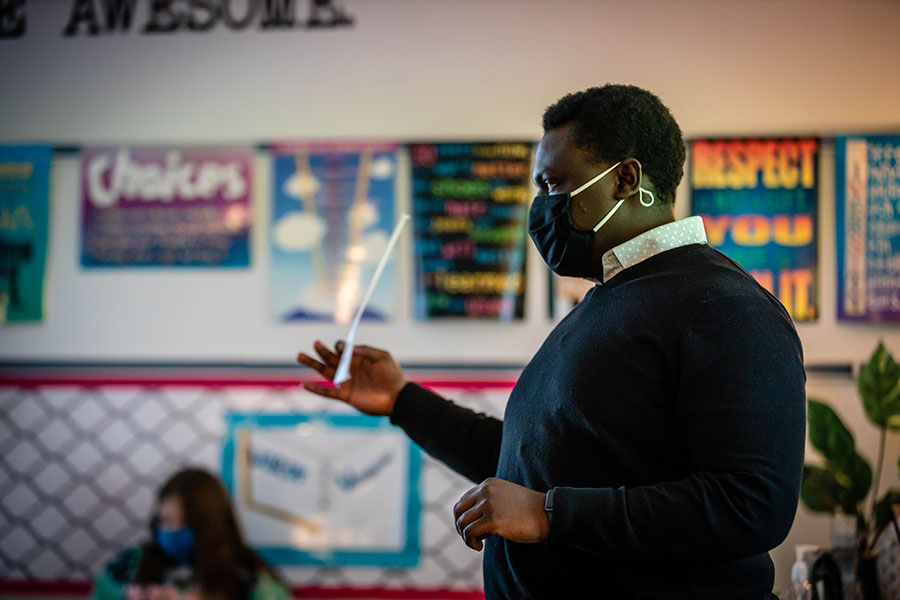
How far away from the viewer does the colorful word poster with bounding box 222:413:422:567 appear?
284 cm

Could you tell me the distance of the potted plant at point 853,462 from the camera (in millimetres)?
2258

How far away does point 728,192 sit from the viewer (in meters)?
2.77

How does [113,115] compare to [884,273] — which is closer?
[884,273]

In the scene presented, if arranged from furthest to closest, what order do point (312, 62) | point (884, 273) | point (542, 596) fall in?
1. point (312, 62)
2. point (884, 273)
3. point (542, 596)

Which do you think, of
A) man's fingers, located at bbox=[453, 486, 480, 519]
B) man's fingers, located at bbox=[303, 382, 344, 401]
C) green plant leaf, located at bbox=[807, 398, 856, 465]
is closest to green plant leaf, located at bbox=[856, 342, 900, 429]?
green plant leaf, located at bbox=[807, 398, 856, 465]

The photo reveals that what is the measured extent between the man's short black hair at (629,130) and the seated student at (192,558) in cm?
195

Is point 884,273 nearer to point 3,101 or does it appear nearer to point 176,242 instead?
point 176,242

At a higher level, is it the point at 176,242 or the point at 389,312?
the point at 176,242

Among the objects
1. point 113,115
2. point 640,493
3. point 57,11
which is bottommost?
point 640,493

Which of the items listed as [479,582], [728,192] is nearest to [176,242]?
[479,582]

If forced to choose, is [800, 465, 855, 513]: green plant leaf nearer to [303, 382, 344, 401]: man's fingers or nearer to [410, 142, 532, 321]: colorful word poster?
[410, 142, 532, 321]: colorful word poster

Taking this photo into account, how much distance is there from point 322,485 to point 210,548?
1.51ft

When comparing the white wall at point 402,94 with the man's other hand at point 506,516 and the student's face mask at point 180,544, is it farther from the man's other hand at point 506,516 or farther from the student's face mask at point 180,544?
the man's other hand at point 506,516

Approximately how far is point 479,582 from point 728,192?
1.60m
